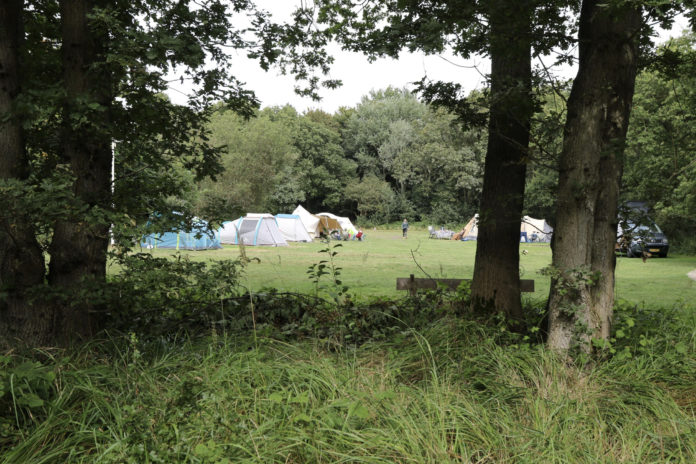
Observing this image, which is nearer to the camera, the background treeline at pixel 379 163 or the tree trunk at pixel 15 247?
the tree trunk at pixel 15 247

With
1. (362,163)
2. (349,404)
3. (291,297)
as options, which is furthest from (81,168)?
(362,163)

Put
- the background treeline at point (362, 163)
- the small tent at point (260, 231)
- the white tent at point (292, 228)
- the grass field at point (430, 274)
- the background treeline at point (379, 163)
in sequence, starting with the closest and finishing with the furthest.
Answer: the grass field at point (430, 274) → the small tent at point (260, 231) → the white tent at point (292, 228) → the background treeline at point (362, 163) → the background treeline at point (379, 163)

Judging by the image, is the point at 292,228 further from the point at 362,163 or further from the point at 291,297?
the point at 362,163

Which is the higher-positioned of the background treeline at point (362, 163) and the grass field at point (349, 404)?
the background treeline at point (362, 163)

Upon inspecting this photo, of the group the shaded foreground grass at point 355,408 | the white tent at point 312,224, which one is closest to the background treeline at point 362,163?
the white tent at point 312,224

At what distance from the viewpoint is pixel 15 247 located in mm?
3699

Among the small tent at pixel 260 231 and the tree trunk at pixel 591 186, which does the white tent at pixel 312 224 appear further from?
the tree trunk at pixel 591 186

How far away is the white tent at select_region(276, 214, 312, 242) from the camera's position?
2447 cm

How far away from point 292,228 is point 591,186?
70.1 feet

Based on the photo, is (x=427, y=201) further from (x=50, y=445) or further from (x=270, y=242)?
(x=50, y=445)

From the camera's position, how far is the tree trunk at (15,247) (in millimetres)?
3662

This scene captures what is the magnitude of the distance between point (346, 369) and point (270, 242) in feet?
59.3

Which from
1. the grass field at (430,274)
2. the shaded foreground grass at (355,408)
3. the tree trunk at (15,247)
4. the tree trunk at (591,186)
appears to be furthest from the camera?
the grass field at (430,274)

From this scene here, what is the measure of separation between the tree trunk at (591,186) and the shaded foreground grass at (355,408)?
0.41m
